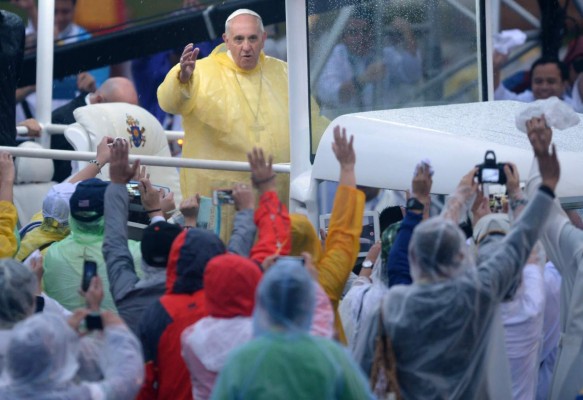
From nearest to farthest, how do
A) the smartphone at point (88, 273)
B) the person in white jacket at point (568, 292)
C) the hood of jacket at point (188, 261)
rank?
the hood of jacket at point (188, 261) < the smartphone at point (88, 273) < the person in white jacket at point (568, 292)

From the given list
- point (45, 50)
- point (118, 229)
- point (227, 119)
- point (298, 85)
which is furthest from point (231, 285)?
point (45, 50)

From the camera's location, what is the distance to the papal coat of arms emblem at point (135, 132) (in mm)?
8641

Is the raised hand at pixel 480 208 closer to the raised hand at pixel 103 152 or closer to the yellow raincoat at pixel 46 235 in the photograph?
the yellow raincoat at pixel 46 235

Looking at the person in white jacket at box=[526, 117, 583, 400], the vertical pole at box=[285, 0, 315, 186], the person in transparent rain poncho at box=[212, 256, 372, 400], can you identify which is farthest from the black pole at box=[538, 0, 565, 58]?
the person in transparent rain poncho at box=[212, 256, 372, 400]

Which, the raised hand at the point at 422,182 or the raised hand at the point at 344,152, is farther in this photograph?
the raised hand at the point at 344,152

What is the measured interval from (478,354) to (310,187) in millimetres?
2202

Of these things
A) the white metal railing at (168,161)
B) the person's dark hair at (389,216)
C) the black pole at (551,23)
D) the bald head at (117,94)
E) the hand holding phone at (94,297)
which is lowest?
the hand holding phone at (94,297)

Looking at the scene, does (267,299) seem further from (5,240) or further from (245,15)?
(245,15)

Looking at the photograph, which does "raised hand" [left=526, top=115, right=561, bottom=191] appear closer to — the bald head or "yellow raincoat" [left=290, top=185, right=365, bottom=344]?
"yellow raincoat" [left=290, top=185, right=365, bottom=344]

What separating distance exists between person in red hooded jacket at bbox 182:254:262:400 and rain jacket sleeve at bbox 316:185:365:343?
717 millimetres

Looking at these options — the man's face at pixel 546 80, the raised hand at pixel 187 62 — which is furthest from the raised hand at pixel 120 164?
the man's face at pixel 546 80

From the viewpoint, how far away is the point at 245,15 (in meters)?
7.84

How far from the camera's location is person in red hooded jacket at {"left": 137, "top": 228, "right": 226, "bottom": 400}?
5059 mm

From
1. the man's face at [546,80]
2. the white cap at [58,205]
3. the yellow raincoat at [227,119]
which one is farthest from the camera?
the man's face at [546,80]
